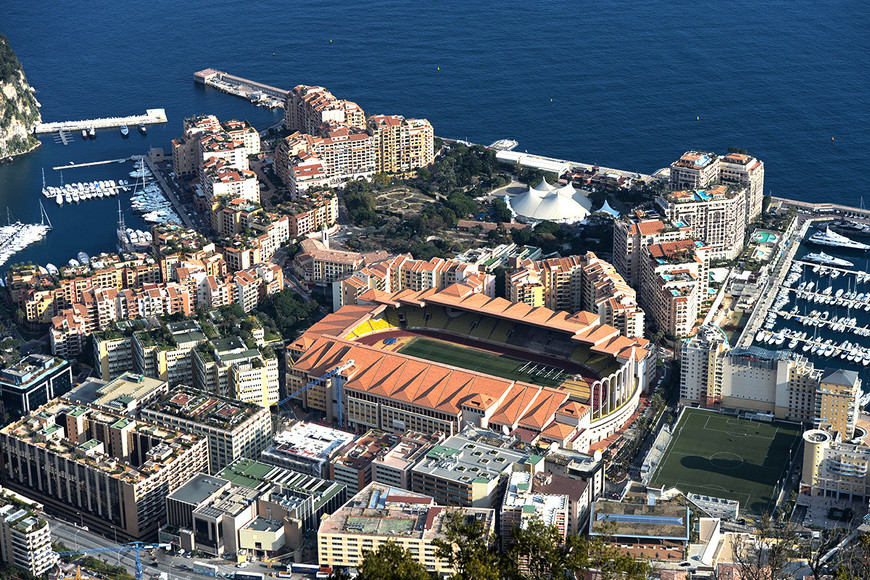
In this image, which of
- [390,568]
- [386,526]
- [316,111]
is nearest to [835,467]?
[386,526]

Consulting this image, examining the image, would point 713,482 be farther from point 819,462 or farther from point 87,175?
point 87,175

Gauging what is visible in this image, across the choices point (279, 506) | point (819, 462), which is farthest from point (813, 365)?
point (279, 506)

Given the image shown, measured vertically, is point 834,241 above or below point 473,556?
below

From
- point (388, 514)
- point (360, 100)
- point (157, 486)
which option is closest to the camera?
point (388, 514)

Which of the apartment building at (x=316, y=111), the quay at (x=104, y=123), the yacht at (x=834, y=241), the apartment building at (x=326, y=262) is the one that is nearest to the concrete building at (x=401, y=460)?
the apartment building at (x=326, y=262)

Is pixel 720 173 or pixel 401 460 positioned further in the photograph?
pixel 720 173

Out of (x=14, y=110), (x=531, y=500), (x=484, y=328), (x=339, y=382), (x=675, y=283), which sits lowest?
(x=531, y=500)

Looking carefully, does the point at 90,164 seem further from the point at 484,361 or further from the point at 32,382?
the point at 484,361

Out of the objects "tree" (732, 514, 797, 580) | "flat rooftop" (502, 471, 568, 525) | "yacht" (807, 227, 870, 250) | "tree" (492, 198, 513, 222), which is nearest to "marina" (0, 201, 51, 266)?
"tree" (492, 198, 513, 222)
